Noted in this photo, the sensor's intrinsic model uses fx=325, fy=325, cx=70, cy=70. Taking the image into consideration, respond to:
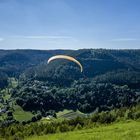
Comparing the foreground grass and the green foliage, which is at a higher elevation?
the foreground grass

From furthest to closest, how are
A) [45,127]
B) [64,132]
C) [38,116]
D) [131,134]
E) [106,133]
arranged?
[38,116] < [45,127] < [64,132] < [106,133] < [131,134]

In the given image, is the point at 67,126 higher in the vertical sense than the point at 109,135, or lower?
lower

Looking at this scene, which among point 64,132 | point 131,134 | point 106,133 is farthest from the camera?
point 64,132

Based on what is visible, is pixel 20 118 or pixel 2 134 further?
pixel 20 118

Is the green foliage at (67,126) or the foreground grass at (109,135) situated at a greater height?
the foreground grass at (109,135)

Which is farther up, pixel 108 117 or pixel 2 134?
pixel 108 117

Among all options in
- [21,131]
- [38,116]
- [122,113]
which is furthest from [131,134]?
[38,116]

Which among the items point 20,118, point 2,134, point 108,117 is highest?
point 108,117

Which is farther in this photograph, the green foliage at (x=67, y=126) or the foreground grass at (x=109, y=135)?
the green foliage at (x=67, y=126)

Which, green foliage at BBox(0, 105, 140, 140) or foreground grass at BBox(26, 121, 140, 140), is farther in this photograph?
green foliage at BBox(0, 105, 140, 140)

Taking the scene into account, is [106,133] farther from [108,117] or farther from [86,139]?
[108,117]

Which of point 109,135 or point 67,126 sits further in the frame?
point 67,126
